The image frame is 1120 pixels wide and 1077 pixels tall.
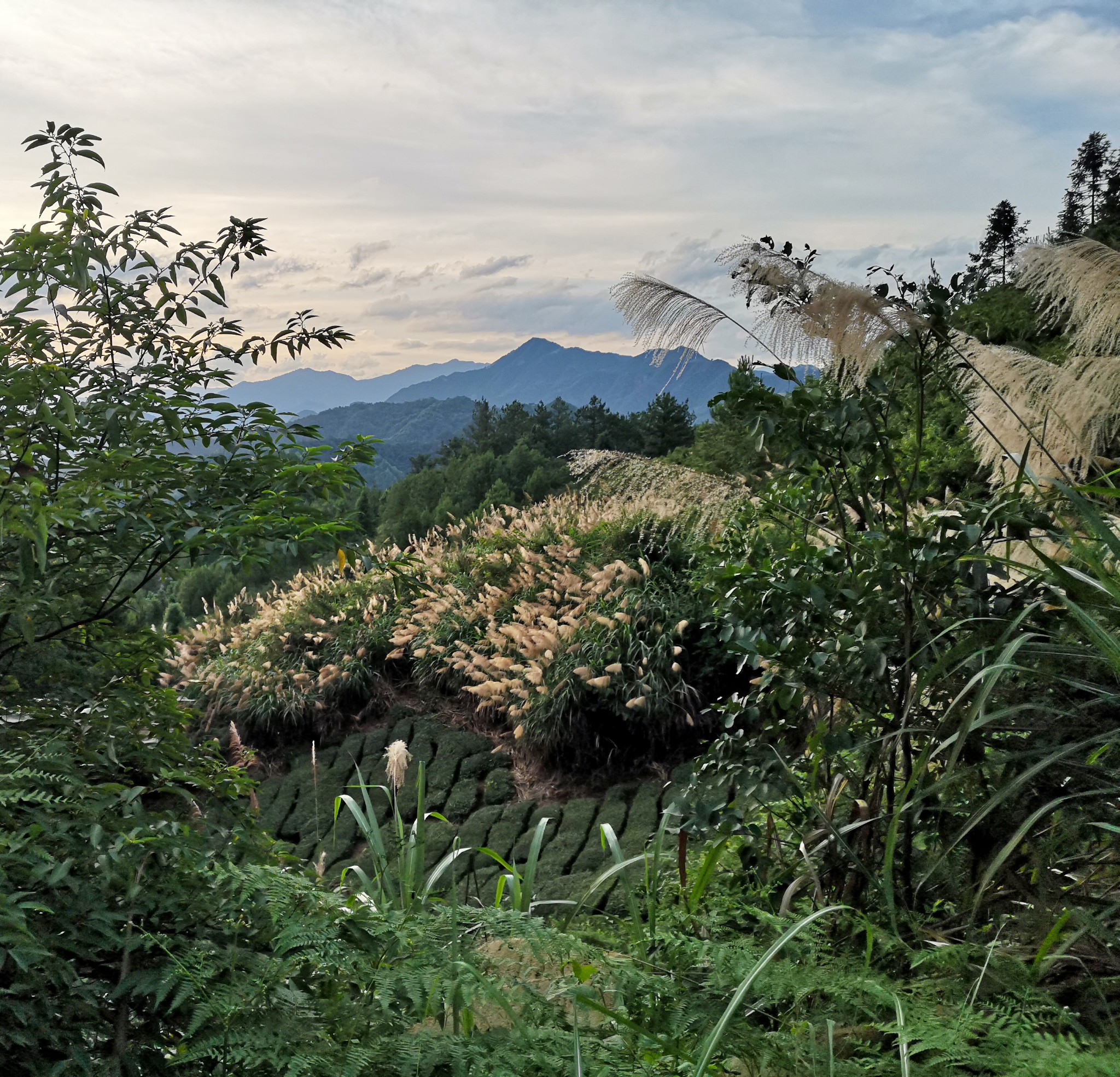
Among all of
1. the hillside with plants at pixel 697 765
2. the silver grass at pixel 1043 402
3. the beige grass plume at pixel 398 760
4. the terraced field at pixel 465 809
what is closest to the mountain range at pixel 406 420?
the terraced field at pixel 465 809

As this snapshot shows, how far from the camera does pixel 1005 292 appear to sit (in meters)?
10.4

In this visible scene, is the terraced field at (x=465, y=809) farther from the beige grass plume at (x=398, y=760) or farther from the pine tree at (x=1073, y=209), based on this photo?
the pine tree at (x=1073, y=209)

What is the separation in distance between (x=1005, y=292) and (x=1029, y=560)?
9.31 metres

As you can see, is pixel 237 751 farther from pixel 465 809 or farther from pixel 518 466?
pixel 518 466

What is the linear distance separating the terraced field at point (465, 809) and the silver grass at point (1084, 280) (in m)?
2.82

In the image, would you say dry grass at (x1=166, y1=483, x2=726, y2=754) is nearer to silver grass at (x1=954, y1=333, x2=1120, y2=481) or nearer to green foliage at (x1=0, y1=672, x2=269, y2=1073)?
silver grass at (x1=954, y1=333, x2=1120, y2=481)

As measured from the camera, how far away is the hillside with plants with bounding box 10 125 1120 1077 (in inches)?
51.8

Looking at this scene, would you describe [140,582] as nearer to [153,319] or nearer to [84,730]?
[84,730]

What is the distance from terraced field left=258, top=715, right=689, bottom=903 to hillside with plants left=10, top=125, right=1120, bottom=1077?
2.88 ft

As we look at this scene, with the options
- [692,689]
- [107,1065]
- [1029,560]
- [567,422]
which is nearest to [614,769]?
[692,689]

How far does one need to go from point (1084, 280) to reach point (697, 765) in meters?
2.26

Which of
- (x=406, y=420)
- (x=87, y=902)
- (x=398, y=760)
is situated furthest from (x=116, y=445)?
(x=406, y=420)

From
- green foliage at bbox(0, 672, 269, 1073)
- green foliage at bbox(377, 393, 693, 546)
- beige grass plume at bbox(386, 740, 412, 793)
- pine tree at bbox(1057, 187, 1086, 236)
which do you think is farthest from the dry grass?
pine tree at bbox(1057, 187, 1086, 236)

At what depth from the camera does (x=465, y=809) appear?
5.28m
